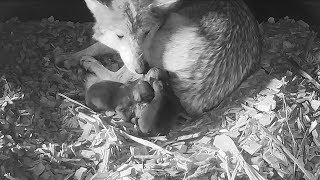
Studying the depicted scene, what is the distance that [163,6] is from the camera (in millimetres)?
3527

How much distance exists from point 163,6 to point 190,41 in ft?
0.97

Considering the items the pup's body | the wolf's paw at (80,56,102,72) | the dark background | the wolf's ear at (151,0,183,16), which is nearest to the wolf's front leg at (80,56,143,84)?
the wolf's paw at (80,56,102,72)

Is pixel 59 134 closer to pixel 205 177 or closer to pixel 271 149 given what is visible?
pixel 205 177

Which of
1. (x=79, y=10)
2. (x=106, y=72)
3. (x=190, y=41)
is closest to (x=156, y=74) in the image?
(x=190, y=41)

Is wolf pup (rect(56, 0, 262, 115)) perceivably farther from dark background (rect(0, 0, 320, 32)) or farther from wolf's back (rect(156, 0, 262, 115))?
dark background (rect(0, 0, 320, 32))

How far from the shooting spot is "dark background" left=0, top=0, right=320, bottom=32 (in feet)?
14.2

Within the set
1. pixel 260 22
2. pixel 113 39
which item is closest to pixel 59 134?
pixel 113 39

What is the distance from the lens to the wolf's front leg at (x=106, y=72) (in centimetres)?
378

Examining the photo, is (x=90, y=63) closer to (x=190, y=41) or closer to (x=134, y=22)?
(x=134, y=22)

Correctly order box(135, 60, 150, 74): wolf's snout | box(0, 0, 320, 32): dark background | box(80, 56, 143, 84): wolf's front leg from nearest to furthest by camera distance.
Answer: box(135, 60, 150, 74): wolf's snout < box(80, 56, 143, 84): wolf's front leg < box(0, 0, 320, 32): dark background

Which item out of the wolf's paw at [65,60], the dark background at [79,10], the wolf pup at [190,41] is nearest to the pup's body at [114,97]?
the wolf pup at [190,41]

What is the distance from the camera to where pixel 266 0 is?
452cm

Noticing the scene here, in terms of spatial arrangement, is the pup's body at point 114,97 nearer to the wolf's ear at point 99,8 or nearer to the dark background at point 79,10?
the wolf's ear at point 99,8

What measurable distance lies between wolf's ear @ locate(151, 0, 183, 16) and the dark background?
1.02m
